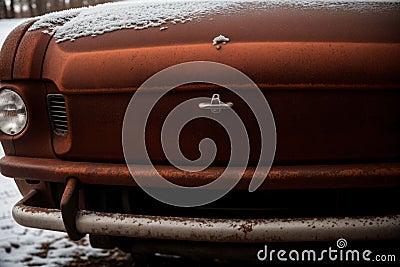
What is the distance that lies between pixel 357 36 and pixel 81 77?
1110mm

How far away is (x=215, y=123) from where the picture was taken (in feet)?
5.56

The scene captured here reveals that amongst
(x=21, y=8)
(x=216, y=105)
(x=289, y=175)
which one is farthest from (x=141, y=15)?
(x=21, y=8)

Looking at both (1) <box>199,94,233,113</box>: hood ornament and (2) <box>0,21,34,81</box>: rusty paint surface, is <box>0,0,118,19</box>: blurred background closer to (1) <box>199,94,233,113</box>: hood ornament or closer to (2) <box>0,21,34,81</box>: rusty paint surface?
(2) <box>0,21,34,81</box>: rusty paint surface

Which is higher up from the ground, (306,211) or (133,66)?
(133,66)

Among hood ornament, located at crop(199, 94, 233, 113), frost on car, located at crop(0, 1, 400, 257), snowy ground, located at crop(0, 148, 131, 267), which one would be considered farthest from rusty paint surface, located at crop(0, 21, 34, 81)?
snowy ground, located at crop(0, 148, 131, 267)

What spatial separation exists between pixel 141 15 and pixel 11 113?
0.73m

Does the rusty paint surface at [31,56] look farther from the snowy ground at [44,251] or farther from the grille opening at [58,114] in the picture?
the snowy ground at [44,251]

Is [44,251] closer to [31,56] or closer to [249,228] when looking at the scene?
[31,56]

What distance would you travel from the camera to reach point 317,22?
1.77 m

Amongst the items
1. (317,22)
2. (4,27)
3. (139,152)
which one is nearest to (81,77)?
(139,152)

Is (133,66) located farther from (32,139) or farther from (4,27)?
(4,27)

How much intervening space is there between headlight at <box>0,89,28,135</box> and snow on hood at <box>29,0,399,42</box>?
1.06 feet

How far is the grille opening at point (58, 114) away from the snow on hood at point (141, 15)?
0.26 m

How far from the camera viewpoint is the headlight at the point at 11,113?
1.94 metres
